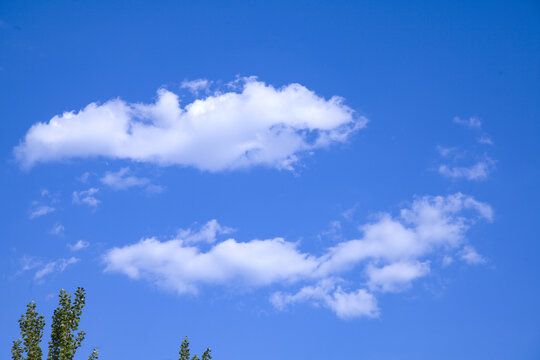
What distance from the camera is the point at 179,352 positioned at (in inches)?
1139

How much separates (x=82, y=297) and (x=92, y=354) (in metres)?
3.41

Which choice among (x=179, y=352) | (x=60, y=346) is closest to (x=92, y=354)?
(x=60, y=346)

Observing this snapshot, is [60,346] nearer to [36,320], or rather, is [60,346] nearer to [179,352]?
[36,320]

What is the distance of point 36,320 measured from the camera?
27422 mm

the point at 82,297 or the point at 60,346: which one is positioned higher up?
the point at 82,297

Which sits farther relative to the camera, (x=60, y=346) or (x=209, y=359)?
(x=209, y=359)

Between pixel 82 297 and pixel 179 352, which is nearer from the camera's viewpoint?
pixel 82 297

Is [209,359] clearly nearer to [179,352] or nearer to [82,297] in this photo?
[179,352]

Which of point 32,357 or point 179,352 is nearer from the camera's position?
point 32,357

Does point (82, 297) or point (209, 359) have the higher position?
point (82, 297)

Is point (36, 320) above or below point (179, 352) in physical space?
above

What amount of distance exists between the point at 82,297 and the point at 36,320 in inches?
121

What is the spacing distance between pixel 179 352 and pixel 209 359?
5.95ft

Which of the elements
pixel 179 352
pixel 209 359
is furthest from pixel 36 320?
pixel 209 359
